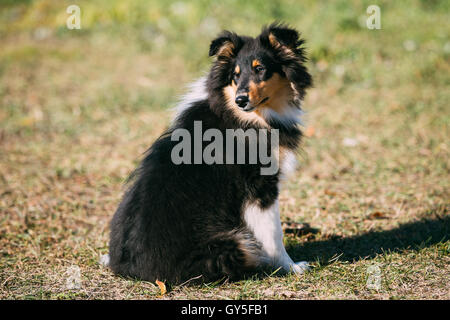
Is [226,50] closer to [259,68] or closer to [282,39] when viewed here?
[259,68]

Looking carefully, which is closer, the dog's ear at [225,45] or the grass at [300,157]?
the grass at [300,157]

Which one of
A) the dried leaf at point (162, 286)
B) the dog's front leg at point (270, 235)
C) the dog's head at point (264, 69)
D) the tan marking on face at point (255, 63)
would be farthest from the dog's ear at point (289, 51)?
the dried leaf at point (162, 286)

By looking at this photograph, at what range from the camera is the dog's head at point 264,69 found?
4152mm

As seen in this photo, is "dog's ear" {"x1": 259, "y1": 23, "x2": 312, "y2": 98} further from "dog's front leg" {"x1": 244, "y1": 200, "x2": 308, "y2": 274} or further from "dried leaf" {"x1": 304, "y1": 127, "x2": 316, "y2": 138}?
"dried leaf" {"x1": 304, "y1": 127, "x2": 316, "y2": 138}

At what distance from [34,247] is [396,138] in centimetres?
550

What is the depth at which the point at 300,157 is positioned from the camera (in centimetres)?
719

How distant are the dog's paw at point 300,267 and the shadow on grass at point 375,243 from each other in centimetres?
20

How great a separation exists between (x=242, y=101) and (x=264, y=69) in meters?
0.42

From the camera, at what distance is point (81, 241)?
490cm

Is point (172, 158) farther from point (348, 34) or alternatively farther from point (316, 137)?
point (348, 34)

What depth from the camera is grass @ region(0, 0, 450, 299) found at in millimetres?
4051

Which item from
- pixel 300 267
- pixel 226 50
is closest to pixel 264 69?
pixel 226 50

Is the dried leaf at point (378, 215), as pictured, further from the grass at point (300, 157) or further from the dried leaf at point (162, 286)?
the dried leaf at point (162, 286)

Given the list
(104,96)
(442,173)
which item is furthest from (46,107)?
(442,173)
